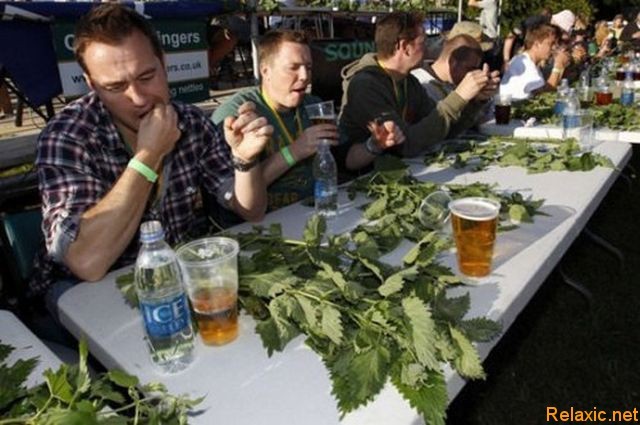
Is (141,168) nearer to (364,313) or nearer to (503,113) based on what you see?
(364,313)

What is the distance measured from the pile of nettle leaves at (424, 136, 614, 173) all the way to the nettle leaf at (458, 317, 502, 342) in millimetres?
1339

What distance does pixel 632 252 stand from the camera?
360 cm

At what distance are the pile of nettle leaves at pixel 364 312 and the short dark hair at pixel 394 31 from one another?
5.73 feet

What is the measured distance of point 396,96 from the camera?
2951mm

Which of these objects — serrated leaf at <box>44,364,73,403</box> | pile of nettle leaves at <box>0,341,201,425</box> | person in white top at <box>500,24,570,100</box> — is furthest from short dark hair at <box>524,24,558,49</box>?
serrated leaf at <box>44,364,73,403</box>

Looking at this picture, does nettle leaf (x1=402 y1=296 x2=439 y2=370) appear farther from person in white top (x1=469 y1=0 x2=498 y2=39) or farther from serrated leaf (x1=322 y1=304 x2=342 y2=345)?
person in white top (x1=469 y1=0 x2=498 y2=39)

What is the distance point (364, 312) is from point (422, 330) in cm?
13

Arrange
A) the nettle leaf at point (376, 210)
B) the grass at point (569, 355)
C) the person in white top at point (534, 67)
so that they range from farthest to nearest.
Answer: the person in white top at point (534, 67)
the grass at point (569, 355)
the nettle leaf at point (376, 210)

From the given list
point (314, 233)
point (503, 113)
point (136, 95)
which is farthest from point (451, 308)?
point (503, 113)

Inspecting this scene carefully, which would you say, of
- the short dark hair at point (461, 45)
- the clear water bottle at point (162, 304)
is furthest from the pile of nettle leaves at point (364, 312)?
the short dark hair at point (461, 45)

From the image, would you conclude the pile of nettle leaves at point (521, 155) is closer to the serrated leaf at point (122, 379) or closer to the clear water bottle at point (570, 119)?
the clear water bottle at point (570, 119)

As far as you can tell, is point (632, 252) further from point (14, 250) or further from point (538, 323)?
point (14, 250)

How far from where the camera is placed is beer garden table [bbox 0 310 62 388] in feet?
3.12

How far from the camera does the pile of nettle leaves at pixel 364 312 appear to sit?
0.86 meters
